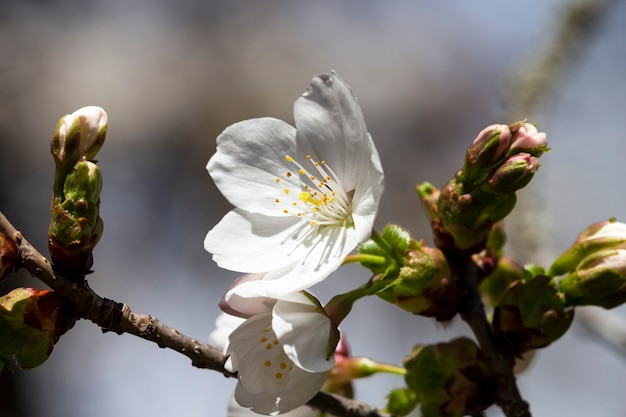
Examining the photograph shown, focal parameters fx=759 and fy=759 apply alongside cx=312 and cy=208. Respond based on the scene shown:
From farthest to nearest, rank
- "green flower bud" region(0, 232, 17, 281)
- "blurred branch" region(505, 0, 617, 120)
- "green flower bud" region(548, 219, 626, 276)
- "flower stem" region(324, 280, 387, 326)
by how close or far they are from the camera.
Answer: "blurred branch" region(505, 0, 617, 120) < "green flower bud" region(548, 219, 626, 276) < "flower stem" region(324, 280, 387, 326) < "green flower bud" region(0, 232, 17, 281)

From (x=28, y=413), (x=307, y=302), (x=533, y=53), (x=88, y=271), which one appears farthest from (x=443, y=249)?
(x=28, y=413)

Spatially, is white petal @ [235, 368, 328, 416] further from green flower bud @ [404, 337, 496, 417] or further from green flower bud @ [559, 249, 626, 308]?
green flower bud @ [559, 249, 626, 308]

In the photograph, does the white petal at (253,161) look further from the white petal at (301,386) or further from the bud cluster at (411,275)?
the white petal at (301,386)

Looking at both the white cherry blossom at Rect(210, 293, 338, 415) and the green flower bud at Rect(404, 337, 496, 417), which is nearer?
the white cherry blossom at Rect(210, 293, 338, 415)

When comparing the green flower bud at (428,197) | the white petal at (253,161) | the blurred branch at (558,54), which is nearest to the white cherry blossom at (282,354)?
the white petal at (253,161)

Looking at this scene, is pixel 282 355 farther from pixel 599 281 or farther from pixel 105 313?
pixel 599 281

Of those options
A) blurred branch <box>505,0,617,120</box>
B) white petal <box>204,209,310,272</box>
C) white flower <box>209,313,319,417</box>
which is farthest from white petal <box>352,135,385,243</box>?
blurred branch <box>505,0,617,120</box>
